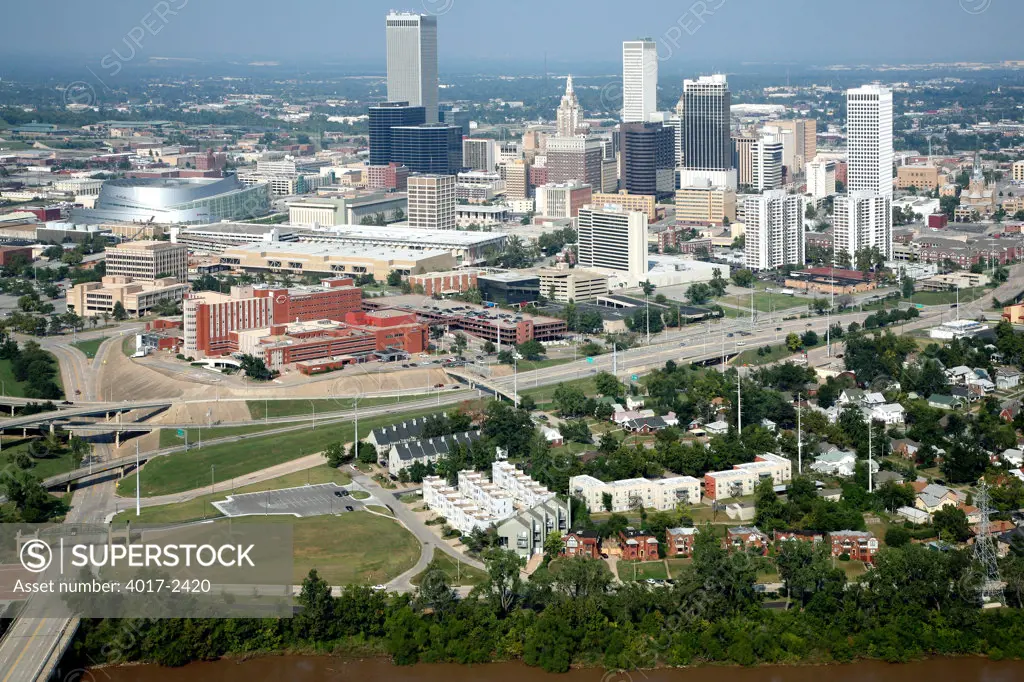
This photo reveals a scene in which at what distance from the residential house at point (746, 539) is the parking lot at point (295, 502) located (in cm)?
553

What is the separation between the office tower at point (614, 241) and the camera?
141ft

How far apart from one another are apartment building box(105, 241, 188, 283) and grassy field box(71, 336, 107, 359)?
6229mm

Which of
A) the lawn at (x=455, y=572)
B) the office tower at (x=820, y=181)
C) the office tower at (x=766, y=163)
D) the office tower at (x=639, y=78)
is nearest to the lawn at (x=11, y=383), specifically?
the lawn at (x=455, y=572)

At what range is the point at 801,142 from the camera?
70.3 m

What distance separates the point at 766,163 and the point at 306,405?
3601 cm

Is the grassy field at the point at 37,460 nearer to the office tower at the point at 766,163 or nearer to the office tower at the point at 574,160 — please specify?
the office tower at the point at 574,160

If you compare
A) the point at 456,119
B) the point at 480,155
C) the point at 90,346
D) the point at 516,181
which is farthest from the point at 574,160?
the point at 90,346

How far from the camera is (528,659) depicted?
17125 millimetres

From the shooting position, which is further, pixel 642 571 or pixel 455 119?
pixel 455 119

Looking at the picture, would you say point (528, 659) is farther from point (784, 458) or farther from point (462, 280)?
point (462, 280)

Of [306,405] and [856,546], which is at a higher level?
[306,405]

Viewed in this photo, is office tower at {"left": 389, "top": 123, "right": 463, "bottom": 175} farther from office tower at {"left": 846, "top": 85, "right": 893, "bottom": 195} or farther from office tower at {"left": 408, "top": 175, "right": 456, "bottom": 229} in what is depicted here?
office tower at {"left": 846, "top": 85, "right": 893, "bottom": 195}

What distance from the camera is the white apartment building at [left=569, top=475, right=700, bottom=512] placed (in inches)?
880

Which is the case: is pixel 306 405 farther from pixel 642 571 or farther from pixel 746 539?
pixel 746 539
